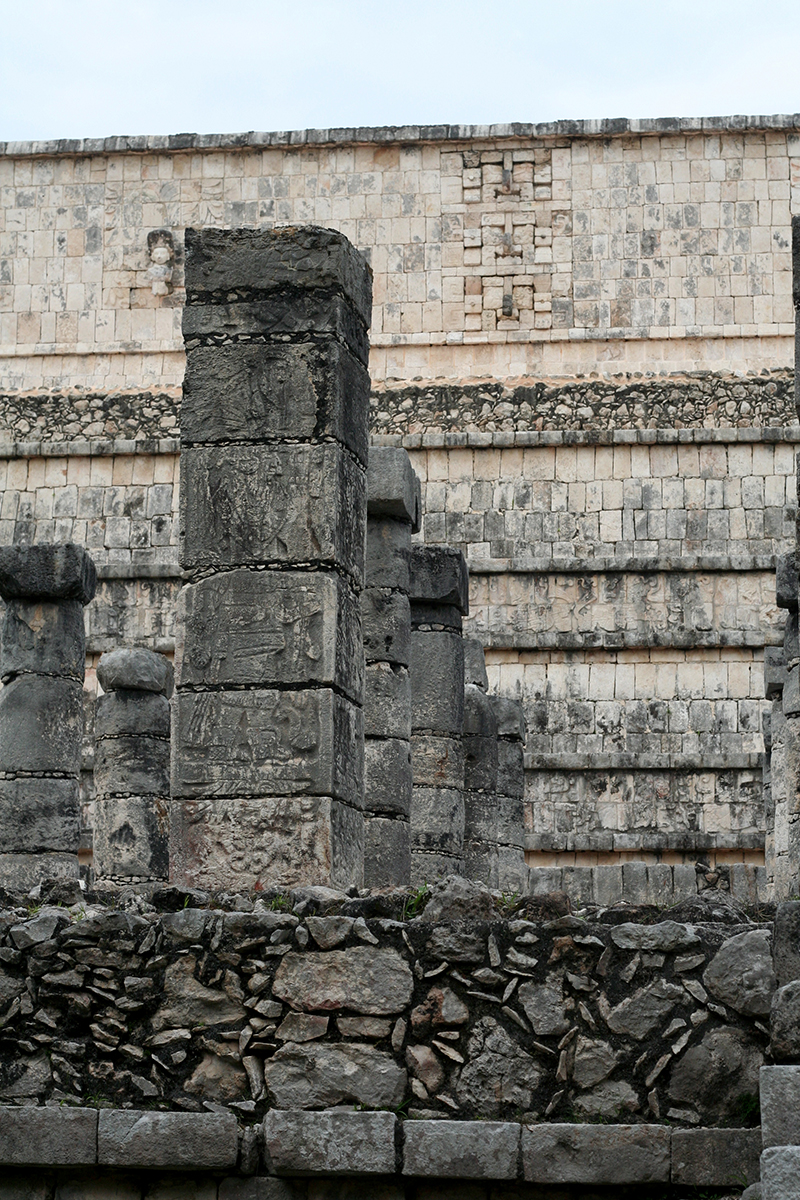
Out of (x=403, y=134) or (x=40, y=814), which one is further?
(x=403, y=134)

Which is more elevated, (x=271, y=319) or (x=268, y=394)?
(x=271, y=319)

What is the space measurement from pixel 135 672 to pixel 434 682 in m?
2.98

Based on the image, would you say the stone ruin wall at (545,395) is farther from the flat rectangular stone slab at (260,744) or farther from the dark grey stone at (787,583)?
the flat rectangular stone slab at (260,744)

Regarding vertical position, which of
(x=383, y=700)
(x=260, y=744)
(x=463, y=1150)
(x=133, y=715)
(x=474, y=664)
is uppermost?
(x=474, y=664)

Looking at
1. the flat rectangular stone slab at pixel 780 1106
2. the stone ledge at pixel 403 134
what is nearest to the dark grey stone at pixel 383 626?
the flat rectangular stone slab at pixel 780 1106

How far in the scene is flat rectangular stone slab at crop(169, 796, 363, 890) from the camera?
835cm

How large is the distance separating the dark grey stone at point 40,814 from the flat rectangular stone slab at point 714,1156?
828 cm

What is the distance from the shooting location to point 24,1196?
6656 millimetres

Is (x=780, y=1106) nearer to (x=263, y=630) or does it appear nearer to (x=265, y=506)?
(x=263, y=630)

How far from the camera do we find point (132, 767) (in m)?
16.0

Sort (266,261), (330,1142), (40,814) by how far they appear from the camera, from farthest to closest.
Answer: (40,814), (266,261), (330,1142)

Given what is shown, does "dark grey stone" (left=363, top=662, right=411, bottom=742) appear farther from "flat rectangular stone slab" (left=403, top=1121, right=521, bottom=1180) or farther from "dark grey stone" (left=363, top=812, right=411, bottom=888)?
"flat rectangular stone slab" (left=403, top=1121, right=521, bottom=1180)

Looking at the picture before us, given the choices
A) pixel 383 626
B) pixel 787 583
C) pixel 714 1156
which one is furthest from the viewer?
pixel 787 583

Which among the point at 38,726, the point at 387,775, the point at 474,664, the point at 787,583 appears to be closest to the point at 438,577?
the point at 387,775
